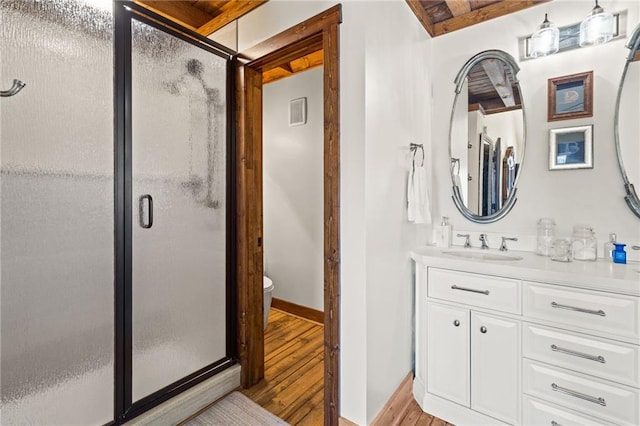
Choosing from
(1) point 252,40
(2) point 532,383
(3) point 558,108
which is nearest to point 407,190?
(3) point 558,108

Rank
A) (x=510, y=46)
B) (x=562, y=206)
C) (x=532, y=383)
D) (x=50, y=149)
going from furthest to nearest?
(x=510, y=46) → (x=562, y=206) → (x=532, y=383) → (x=50, y=149)

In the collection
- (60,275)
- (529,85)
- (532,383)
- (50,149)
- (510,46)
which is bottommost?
(532,383)

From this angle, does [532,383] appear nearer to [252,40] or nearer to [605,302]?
[605,302]

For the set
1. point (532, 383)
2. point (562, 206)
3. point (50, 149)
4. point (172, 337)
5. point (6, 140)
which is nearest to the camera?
point (6, 140)

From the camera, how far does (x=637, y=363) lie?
48.6 inches

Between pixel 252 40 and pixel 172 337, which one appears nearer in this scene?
pixel 172 337

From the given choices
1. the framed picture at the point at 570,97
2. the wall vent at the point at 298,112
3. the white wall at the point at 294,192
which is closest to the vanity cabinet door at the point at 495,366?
the framed picture at the point at 570,97

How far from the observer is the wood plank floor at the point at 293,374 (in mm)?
1790

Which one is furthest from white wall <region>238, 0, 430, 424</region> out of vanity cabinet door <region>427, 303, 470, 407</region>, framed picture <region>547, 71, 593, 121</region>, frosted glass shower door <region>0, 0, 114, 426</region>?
frosted glass shower door <region>0, 0, 114, 426</region>

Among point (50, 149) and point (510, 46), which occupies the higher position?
point (510, 46)

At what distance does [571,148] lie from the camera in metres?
1.77

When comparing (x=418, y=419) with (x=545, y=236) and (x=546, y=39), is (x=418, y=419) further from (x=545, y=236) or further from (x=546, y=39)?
(x=546, y=39)

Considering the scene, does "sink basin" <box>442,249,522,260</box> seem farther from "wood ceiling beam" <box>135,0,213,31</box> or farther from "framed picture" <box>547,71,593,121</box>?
"wood ceiling beam" <box>135,0,213,31</box>

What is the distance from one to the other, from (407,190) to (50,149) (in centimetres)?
180
